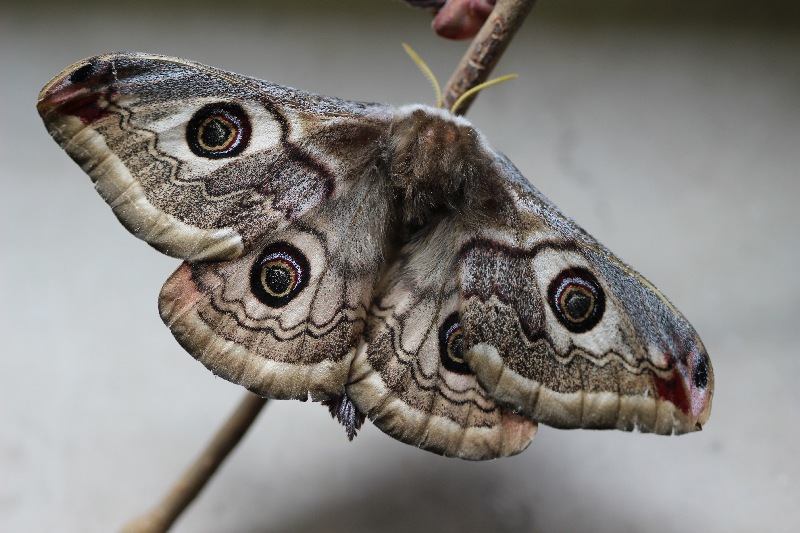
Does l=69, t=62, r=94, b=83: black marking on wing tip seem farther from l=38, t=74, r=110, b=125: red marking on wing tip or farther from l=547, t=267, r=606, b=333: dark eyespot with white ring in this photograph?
l=547, t=267, r=606, b=333: dark eyespot with white ring

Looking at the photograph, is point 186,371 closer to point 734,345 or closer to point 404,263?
point 404,263

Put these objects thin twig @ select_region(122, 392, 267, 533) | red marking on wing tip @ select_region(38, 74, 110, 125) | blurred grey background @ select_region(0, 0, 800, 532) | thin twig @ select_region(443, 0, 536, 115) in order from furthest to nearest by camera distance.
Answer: blurred grey background @ select_region(0, 0, 800, 532)
thin twig @ select_region(122, 392, 267, 533)
thin twig @ select_region(443, 0, 536, 115)
red marking on wing tip @ select_region(38, 74, 110, 125)

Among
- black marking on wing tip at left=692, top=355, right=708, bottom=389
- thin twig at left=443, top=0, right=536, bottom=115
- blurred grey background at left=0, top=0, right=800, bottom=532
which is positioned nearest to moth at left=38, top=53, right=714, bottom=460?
black marking on wing tip at left=692, top=355, right=708, bottom=389

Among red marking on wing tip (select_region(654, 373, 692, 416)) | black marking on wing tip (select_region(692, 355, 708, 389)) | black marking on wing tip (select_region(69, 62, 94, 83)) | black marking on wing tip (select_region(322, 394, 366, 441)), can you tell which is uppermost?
black marking on wing tip (select_region(69, 62, 94, 83))

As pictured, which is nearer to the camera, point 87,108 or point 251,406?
point 87,108

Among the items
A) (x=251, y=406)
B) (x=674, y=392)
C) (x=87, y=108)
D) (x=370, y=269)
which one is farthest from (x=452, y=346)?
(x=87, y=108)

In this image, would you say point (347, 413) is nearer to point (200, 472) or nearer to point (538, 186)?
point (200, 472)

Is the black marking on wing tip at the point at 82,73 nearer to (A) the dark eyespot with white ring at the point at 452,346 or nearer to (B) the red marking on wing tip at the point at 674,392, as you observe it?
(A) the dark eyespot with white ring at the point at 452,346

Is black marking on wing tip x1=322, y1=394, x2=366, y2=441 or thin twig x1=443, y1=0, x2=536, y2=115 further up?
thin twig x1=443, y1=0, x2=536, y2=115

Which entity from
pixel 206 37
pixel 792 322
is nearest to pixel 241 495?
pixel 206 37
